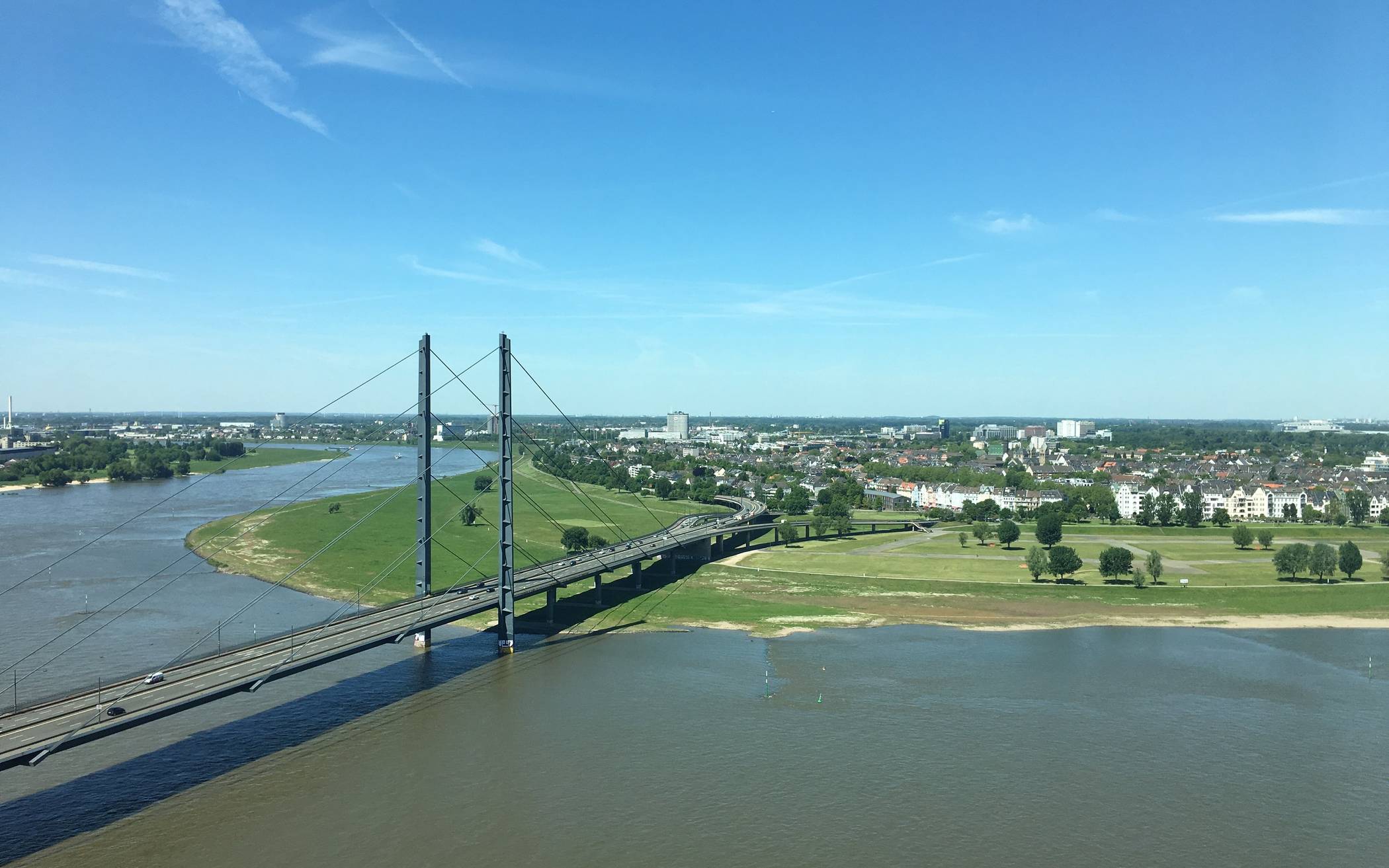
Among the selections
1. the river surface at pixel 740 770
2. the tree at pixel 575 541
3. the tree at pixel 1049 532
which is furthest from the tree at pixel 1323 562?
the tree at pixel 575 541

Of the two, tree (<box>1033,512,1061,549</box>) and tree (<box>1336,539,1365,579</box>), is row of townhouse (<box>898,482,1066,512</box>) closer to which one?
tree (<box>1033,512,1061,549</box>)

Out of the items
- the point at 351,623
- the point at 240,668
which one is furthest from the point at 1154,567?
the point at 240,668

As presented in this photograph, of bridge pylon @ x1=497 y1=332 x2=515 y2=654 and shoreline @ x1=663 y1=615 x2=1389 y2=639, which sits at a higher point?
bridge pylon @ x1=497 y1=332 x2=515 y2=654

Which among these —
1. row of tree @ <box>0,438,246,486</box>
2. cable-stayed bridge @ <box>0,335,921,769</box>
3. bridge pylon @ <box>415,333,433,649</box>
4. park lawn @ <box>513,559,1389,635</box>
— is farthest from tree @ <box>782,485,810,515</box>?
row of tree @ <box>0,438,246,486</box>

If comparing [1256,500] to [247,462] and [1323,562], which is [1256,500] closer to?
[1323,562]

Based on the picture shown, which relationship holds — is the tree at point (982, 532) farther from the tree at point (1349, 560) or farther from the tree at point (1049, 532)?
the tree at point (1349, 560)

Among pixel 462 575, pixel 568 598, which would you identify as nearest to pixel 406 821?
pixel 568 598
